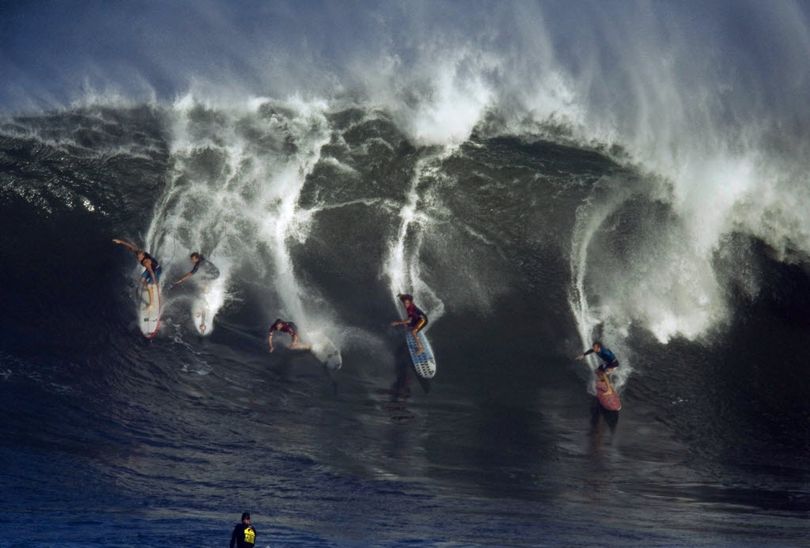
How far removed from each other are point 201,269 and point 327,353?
10.4ft

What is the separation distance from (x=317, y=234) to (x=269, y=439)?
5.71 meters

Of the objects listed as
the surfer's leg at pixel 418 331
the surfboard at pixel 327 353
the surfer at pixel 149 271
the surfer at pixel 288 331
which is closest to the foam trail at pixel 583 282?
the surfer's leg at pixel 418 331

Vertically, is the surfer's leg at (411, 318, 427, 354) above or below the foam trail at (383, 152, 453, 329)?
below

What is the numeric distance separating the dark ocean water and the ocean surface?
5 centimetres

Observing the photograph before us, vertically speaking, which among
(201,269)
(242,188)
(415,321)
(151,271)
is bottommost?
(415,321)

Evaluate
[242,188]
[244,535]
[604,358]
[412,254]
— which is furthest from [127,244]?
[604,358]

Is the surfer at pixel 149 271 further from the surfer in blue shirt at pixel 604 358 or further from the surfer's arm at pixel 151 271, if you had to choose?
the surfer in blue shirt at pixel 604 358

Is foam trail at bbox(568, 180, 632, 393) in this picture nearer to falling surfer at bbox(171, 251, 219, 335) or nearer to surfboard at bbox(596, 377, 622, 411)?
surfboard at bbox(596, 377, 622, 411)

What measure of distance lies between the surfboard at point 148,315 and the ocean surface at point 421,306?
200 millimetres

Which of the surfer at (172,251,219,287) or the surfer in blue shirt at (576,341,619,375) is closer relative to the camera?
the surfer in blue shirt at (576,341,619,375)

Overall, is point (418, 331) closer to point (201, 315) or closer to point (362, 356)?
point (362, 356)

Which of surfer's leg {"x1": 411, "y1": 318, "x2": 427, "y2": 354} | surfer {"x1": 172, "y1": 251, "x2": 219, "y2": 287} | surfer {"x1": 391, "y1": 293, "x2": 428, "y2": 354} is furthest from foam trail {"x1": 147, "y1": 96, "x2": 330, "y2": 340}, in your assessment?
surfer's leg {"x1": 411, "y1": 318, "x2": 427, "y2": 354}

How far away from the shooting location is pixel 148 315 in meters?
17.1

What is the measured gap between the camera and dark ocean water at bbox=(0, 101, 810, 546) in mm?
13039
